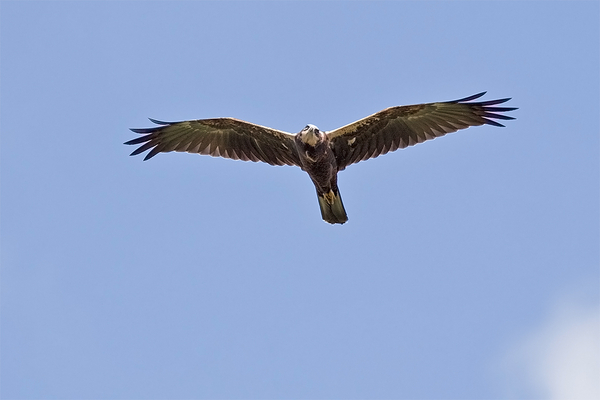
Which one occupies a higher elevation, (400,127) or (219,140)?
(219,140)

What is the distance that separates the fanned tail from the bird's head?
1291mm

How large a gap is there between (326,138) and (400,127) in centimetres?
148

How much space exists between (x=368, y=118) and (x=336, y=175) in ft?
3.97

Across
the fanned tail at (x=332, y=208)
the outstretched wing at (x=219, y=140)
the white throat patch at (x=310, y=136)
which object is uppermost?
the outstretched wing at (x=219, y=140)

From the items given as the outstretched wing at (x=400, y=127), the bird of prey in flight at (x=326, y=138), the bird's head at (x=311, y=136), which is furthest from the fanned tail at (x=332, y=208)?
the bird's head at (x=311, y=136)

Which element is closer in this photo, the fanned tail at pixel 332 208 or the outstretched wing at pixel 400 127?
the outstretched wing at pixel 400 127

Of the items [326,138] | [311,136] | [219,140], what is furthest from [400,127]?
[219,140]

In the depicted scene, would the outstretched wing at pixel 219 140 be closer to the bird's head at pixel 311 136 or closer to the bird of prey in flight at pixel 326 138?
the bird of prey in flight at pixel 326 138

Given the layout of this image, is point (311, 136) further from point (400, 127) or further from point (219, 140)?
point (219, 140)

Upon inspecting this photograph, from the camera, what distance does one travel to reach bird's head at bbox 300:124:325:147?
1530cm

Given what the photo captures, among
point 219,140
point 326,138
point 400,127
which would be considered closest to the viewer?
point 326,138

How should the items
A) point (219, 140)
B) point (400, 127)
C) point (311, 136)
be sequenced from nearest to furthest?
point (311, 136) < point (400, 127) < point (219, 140)

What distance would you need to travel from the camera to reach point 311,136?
1530 centimetres

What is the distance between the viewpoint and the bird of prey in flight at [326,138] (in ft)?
51.6
